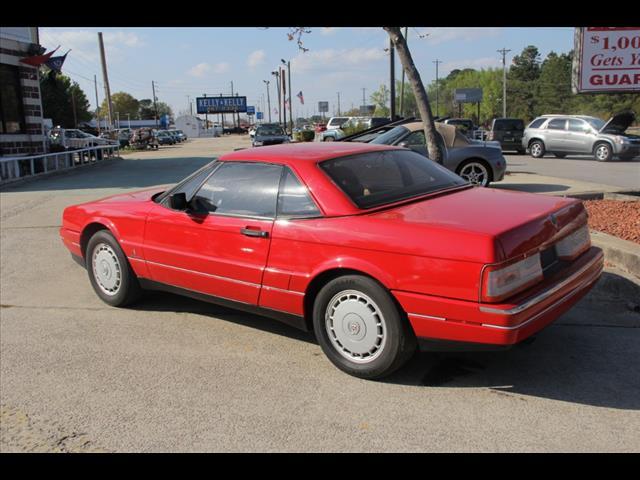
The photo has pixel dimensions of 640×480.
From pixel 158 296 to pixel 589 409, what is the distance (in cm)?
398

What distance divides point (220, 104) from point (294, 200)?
109m

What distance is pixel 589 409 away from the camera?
10.5 feet

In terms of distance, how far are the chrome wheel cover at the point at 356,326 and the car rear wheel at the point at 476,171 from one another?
26.5 ft

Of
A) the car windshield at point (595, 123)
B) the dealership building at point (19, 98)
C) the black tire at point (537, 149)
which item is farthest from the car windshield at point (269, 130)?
the car windshield at point (595, 123)

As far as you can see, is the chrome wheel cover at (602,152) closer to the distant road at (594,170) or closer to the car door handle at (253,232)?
the distant road at (594,170)

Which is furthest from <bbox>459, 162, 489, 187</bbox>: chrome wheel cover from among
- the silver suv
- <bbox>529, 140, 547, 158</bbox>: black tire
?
<bbox>529, 140, 547, 158</bbox>: black tire

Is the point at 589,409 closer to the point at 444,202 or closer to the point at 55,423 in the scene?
the point at 444,202

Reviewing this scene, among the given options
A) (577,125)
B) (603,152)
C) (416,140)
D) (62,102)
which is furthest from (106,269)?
(62,102)

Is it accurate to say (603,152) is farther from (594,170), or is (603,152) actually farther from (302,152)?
(302,152)

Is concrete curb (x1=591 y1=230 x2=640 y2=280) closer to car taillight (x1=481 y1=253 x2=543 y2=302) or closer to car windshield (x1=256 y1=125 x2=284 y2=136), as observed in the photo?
car taillight (x1=481 y1=253 x2=543 y2=302)

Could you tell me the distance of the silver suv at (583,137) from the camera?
804 inches

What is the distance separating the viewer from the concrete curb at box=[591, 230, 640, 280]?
5.09 m

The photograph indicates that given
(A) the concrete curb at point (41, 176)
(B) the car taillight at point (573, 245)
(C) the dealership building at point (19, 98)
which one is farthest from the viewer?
(C) the dealership building at point (19, 98)
